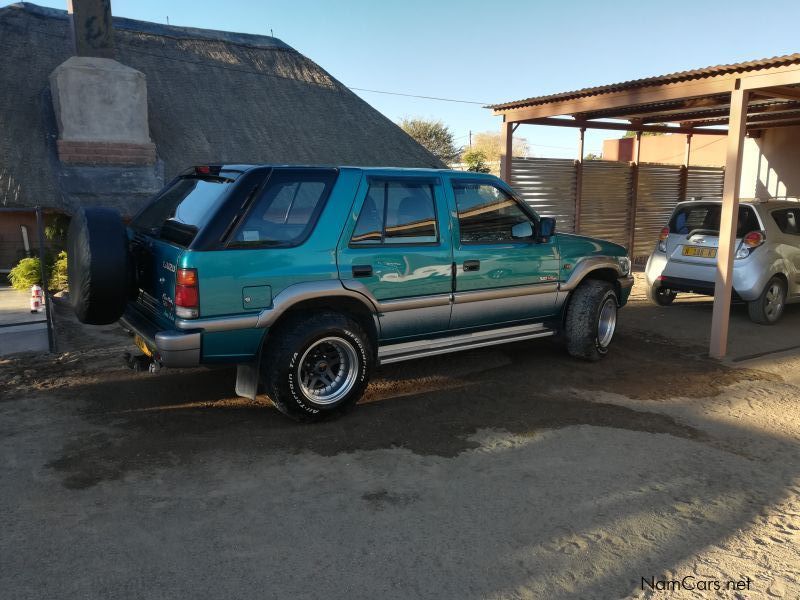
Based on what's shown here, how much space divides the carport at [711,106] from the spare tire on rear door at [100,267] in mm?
5883

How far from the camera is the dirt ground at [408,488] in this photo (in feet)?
9.59

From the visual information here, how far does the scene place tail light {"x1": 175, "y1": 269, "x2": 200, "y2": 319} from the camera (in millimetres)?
4121

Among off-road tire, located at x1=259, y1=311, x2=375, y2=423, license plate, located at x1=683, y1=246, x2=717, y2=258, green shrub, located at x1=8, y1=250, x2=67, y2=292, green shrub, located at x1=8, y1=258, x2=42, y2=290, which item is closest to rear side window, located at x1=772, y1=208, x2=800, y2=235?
license plate, located at x1=683, y1=246, x2=717, y2=258

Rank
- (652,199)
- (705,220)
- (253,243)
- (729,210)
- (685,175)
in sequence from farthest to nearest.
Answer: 1. (685,175)
2. (652,199)
3. (705,220)
4. (729,210)
5. (253,243)

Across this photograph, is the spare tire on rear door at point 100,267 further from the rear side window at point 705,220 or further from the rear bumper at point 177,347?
the rear side window at point 705,220

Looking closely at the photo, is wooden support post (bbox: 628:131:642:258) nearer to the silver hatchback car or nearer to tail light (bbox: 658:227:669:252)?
tail light (bbox: 658:227:669:252)

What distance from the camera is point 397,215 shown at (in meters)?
5.12

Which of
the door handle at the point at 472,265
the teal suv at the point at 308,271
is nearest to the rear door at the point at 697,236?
the teal suv at the point at 308,271

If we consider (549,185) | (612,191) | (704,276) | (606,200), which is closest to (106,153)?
(549,185)

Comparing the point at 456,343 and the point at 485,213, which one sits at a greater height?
the point at 485,213

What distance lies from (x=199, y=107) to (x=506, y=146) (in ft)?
39.9

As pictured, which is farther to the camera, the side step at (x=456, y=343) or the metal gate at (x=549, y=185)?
the metal gate at (x=549, y=185)

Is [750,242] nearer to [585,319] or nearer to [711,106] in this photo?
[711,106]

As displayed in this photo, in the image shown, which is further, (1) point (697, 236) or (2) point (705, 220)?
(2) point (705, 220)
